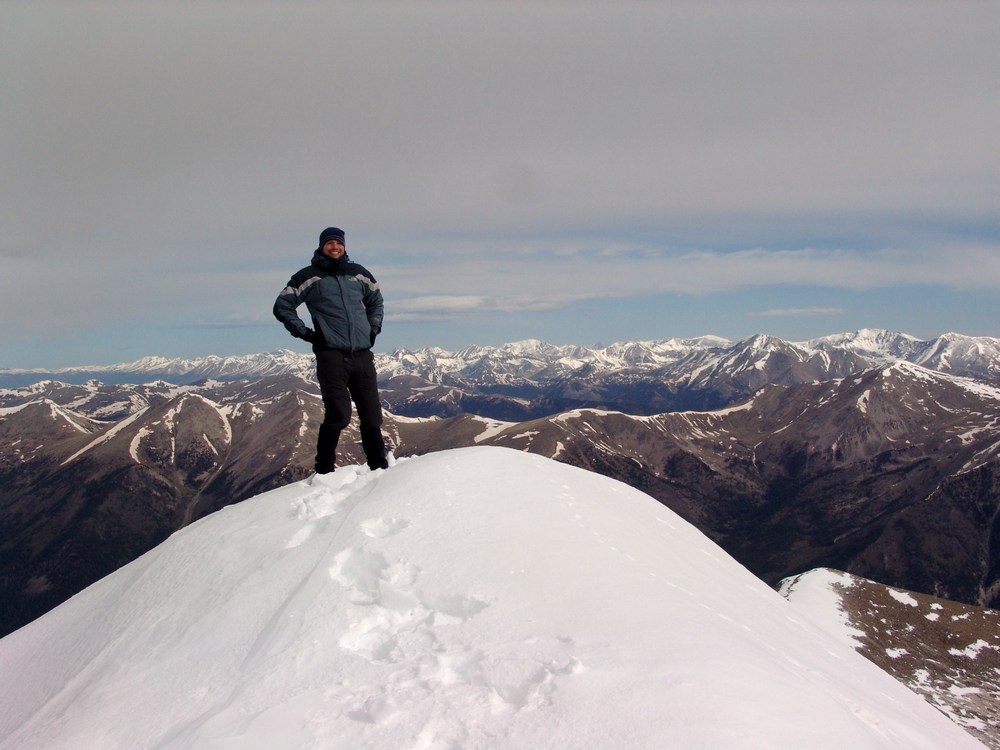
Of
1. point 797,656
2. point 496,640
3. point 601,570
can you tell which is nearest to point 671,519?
point 797,656

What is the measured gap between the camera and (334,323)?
1310 centimetres

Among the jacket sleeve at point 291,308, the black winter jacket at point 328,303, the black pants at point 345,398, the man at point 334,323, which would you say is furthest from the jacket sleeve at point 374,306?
the jacket sleeve at point 291,308

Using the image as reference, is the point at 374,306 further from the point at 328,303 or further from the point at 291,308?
the point at 291,308

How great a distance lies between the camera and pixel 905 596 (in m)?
96.2

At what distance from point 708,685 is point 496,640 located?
224 cm

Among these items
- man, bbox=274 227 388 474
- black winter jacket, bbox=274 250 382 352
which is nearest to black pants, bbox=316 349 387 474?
man, bbox=274 227 388 474

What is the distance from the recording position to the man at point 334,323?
512 inches

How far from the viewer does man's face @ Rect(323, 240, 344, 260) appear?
13.0m

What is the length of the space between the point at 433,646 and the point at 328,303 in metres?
9.04

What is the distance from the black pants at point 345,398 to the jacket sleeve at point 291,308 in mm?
778

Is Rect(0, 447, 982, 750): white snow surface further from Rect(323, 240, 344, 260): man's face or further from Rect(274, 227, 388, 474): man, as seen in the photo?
Rect(323, 240, 344, 260): man's face

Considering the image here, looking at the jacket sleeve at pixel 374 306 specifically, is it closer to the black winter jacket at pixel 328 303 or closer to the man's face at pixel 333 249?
the black winter jacket at pixel 328 303

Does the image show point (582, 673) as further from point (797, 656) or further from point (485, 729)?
point (797, 656)

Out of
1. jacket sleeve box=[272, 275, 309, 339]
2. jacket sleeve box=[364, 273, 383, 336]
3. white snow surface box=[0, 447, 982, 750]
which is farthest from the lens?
jacket sleeve box=[364, 273, 383, 336]
